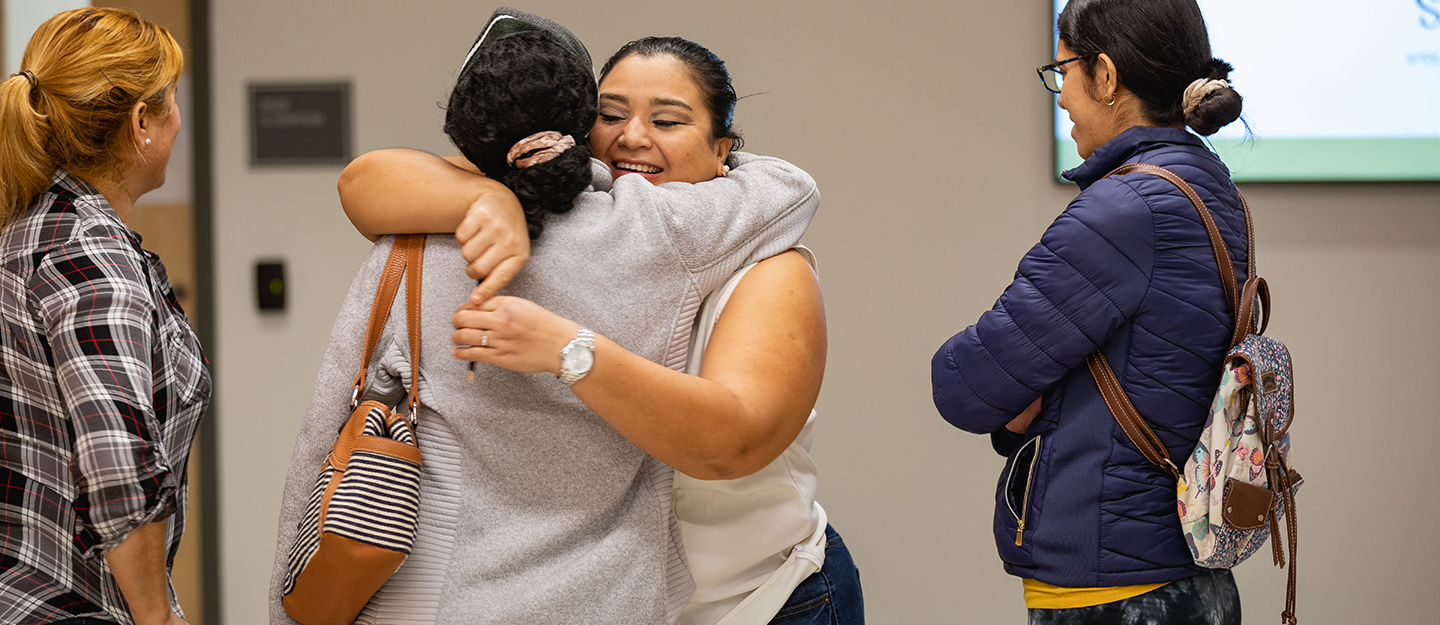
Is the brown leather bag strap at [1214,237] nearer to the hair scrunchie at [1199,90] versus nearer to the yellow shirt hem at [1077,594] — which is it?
the hair scrunchie at [1199,90]

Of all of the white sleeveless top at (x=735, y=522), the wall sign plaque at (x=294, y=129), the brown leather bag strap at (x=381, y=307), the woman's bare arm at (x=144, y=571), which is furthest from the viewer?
the wall sign plaque at (x=294, y=129)

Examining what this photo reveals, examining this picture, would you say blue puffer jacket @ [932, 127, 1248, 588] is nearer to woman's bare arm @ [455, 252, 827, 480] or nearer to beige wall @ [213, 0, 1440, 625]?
woman's bare arm @ [455, 252, 827, 480]

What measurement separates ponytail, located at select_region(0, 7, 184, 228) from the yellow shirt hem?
5.10 ft

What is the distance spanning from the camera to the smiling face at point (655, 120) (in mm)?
1286

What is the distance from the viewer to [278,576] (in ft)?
3.41

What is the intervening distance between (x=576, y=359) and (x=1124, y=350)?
879 millimetres

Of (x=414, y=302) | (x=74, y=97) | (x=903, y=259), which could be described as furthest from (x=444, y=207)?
(x=903, y=259)

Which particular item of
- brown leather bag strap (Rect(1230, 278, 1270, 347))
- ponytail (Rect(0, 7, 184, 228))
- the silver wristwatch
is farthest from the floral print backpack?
ponytail (Rect(0, 7, 184, 228))

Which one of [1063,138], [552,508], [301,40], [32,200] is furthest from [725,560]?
[301,40]

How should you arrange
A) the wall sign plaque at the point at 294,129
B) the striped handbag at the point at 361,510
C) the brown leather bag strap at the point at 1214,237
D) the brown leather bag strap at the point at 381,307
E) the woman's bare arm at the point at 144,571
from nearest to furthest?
1. the striped handbag at the point at 361,510
2. the brown leather bag strap at the point at 381,307
3. the woman's bare arm at the point at 144,571
4. the brown leather bag strap at the point at 1214,237
5. the wall sign plaque at the point at 294,129

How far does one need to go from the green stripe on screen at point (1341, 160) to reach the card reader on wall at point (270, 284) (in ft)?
8.87

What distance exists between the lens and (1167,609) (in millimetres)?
1393

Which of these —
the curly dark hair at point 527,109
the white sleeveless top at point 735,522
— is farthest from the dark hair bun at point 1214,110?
the curly dark hair at point 527,109

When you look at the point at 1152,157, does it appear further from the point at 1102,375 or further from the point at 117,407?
the point at 117,407
